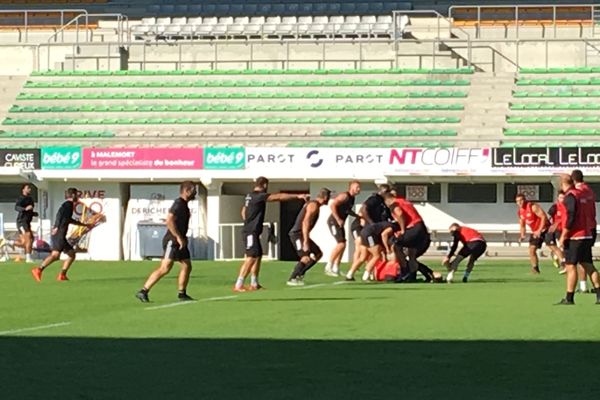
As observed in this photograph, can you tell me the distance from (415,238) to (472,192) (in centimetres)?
1596

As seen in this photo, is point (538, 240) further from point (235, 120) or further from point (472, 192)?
point (235, 120)

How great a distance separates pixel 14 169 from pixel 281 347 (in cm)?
3123

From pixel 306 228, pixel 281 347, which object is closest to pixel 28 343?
pixel 281 347

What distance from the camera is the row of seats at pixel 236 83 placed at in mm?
49406

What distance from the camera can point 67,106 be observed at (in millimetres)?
50062

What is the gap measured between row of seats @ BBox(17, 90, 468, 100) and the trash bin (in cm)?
646

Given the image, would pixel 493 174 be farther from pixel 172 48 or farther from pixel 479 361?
pixel 479 361

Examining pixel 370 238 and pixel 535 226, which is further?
pixel 535 226

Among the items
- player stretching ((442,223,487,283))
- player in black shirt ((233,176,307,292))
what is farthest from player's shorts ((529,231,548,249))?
player in black shirt ((233,176,307,292))

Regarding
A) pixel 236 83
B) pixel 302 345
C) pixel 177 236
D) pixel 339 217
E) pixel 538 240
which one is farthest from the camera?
pixel 236 83

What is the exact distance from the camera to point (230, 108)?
48.9 metres

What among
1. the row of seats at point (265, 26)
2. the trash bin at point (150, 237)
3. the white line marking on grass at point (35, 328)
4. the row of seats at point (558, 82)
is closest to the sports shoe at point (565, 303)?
the white line marking on grass at point (35, 328)

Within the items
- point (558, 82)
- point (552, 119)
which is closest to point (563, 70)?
point (558, 82)

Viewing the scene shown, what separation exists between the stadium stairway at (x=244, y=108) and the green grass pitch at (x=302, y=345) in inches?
829
